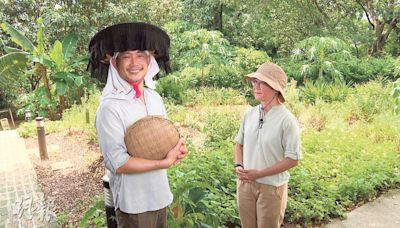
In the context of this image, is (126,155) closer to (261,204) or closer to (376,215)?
(261,204)

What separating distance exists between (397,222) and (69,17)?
6841 mm

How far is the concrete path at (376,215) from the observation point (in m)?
3.39

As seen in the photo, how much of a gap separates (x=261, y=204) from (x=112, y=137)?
1.22m

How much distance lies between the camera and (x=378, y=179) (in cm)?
408

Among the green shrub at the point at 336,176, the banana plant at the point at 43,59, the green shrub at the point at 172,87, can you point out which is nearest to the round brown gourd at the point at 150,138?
the green shrub at the point at 336,176

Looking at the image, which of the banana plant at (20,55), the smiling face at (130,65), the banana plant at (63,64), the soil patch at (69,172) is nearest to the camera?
the smiling face at (130,65)

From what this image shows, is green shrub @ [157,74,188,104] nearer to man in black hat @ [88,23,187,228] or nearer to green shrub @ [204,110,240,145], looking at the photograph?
green shrub @ [204,110,240,145]

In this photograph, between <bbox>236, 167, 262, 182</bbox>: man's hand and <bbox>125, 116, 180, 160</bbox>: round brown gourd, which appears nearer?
<bbox>125, 116, 180, 160</bbox>: round brown gourd

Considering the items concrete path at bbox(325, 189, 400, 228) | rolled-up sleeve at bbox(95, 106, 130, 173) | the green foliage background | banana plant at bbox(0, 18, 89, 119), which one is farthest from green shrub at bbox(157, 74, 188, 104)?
rolled-up sleeve at bbox(95, 106, 130, 173)

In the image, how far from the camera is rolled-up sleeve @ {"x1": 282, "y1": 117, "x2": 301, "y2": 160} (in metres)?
2.26

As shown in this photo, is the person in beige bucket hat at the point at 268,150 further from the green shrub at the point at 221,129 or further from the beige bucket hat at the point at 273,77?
the green shrub at the point at 221,129

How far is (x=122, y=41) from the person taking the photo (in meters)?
1.69

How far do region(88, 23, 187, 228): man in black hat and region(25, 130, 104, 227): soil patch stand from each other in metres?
2.11

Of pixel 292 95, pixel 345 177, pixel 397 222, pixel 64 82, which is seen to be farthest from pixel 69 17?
pixel 397 222
